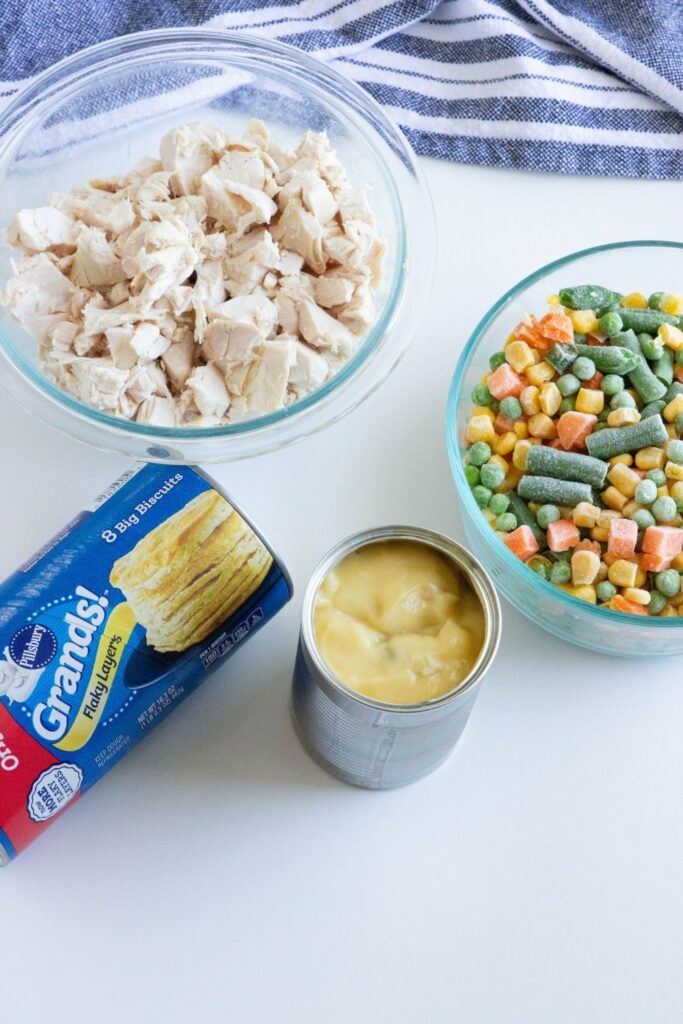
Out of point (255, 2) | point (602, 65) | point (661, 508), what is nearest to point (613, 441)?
point (661, 508)

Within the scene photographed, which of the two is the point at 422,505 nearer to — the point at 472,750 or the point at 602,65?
the point at 472,750

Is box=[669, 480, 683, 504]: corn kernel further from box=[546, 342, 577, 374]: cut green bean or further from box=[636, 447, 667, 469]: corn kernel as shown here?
box=[546, 342, 577, 374]: cut green bean

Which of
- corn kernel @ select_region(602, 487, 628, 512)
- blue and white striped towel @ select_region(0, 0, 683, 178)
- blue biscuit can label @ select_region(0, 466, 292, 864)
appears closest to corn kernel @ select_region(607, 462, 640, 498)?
corn kernel @ select_region(602, 487, 628, 512)

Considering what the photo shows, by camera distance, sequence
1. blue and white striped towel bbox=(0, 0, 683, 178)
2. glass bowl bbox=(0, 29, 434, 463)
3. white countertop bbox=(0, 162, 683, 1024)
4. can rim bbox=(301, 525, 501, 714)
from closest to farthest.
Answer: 1. can rim bbox=(301, 525, 501, 714)
2. white countertop bbox=(0, 162, 683, 1024)
3. glass bowl bbox=(0, 29, 434, 463)
4. blue and white striped towel bbox=(0, 0, 683, 178)

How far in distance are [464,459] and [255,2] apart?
643 millimetres

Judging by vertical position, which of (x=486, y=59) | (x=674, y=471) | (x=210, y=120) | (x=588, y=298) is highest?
(x=210, y=120)

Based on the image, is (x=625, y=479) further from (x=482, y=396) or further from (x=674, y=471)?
(x=482, y=396)

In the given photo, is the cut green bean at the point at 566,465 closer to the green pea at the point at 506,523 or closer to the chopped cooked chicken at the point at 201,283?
the green pea at the point at 506,523

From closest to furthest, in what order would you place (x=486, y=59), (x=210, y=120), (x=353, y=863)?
(x=353, y=863)
(x=210, y=120)
(x=486, y=59)

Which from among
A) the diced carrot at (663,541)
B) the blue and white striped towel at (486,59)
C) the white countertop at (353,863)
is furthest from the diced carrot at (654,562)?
the blue and white striped towel at (486,59)

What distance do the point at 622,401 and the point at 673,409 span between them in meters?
0.05

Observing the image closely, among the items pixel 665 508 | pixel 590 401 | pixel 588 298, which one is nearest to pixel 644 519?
pixel 665 508

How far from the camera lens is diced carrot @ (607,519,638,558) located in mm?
978

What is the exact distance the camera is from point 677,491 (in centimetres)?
100
